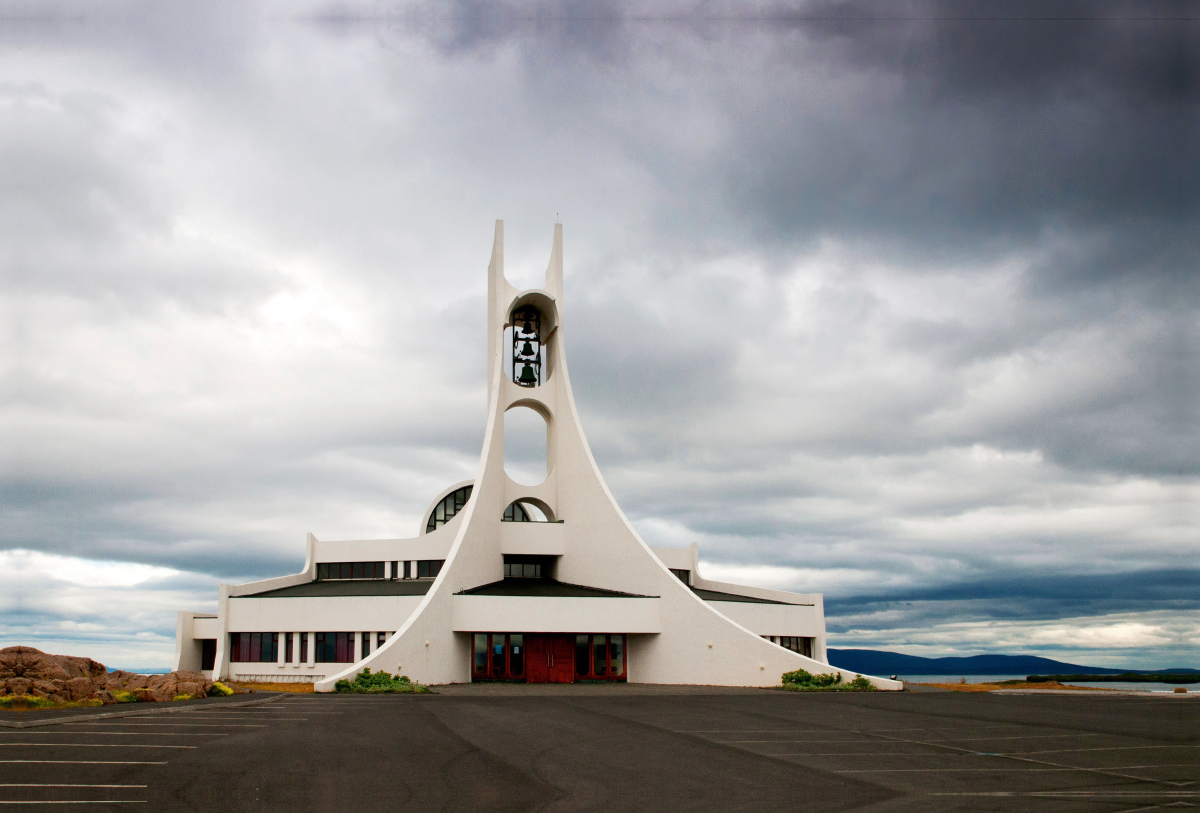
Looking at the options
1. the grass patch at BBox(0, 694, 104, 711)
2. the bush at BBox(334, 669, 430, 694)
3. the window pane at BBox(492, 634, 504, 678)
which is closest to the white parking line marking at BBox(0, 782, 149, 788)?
the grass patch at BBox(0, 694, 104, 711)

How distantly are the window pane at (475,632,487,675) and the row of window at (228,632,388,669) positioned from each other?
3.36 m

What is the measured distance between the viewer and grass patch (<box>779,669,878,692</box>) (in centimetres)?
2770

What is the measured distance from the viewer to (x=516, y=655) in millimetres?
32375

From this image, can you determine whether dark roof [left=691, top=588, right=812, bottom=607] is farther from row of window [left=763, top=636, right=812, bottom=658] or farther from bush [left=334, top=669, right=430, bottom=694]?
bush [left=334, top=669, right=430, bottom=694]

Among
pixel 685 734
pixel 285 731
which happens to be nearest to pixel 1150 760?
pixel 685 734

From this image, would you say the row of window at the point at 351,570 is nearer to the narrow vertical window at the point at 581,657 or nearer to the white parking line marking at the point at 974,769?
the narrow vertical window at the point at 581,657

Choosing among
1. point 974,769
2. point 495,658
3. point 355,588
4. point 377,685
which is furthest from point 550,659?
point 974,769

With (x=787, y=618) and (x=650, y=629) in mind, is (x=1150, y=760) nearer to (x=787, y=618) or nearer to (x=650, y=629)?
(x=650, y=629)

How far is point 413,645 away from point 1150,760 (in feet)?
70.1

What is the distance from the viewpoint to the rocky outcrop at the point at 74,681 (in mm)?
19703

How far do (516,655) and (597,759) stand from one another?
21.2 metres

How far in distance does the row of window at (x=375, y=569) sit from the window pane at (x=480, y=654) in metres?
7.64

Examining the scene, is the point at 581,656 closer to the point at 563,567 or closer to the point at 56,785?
the point at 563,567

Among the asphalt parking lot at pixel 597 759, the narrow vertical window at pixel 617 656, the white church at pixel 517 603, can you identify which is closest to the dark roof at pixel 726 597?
the white church at pixel 517 603
